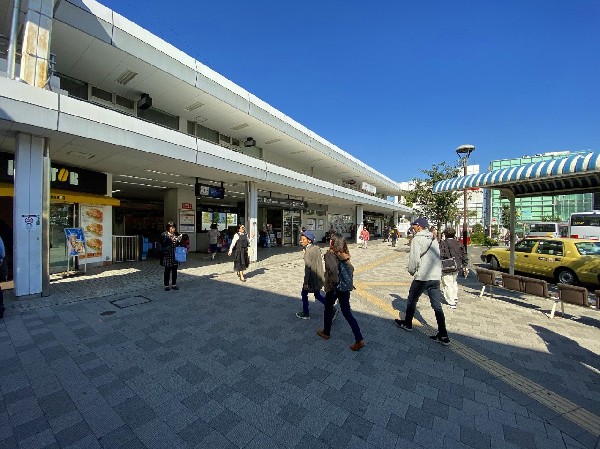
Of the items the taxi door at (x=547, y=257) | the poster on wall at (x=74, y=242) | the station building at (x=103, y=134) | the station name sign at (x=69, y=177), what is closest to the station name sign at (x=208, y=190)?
the station building at (x=103, y=134)

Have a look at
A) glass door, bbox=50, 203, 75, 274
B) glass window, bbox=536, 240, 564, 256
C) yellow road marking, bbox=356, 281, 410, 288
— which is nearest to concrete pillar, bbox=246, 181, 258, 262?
yellow road marking, bbox=356, 281, 410, 288

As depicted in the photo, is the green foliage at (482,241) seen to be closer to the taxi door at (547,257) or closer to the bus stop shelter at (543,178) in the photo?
the taxi door at (547,257)

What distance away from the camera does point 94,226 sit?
9.92 m

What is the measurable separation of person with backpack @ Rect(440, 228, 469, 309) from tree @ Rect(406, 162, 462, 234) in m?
10.5

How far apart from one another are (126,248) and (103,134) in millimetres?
6762

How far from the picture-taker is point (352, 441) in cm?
229

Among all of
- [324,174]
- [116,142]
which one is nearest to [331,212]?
[324,174]

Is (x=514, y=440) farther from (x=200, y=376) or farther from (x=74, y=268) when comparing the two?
(x=74, y=268)

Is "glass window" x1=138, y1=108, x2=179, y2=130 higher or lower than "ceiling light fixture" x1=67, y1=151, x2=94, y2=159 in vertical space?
higher

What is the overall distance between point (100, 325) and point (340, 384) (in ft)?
14.0

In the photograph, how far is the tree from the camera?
1655cm

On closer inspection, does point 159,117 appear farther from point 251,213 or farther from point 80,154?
point 251,213

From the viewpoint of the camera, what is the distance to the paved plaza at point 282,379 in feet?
7.77

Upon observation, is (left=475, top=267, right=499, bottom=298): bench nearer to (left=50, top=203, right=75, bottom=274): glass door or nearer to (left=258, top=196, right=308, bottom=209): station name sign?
(left=258, top=196, right=308, bottom=209): station name sign
